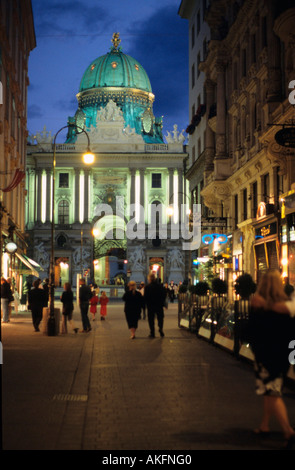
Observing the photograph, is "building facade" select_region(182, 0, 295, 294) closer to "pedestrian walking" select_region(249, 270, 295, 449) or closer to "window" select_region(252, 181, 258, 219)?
"window" select_region(252, 181, 258, 219)

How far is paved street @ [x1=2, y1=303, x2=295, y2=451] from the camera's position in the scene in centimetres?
714

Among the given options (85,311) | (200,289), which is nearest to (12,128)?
(85,311)

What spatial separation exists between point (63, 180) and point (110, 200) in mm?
6970

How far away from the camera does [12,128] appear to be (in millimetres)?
41094

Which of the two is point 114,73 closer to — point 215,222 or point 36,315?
point 215,222

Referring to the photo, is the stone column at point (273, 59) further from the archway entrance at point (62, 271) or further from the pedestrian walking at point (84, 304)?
the archway entrance at point (62, 271)

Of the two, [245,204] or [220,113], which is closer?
[245,204]

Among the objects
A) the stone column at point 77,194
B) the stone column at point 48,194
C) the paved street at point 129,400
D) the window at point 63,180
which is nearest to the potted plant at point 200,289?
the paved street at point 129,400

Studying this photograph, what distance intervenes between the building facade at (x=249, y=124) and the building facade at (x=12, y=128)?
11.4 metres

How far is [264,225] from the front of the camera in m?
28.6

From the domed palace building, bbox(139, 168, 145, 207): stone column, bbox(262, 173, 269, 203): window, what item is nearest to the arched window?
Answer: the domed palace building

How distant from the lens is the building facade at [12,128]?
3416 centimetres

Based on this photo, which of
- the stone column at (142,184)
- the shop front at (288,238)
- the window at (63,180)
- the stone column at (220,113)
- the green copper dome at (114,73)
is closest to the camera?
the shop front at (288,238)
